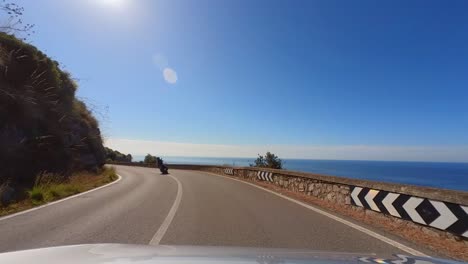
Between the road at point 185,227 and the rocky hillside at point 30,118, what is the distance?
6.06 metres

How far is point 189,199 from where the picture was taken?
49.9 ft

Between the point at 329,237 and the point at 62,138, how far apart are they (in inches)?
709

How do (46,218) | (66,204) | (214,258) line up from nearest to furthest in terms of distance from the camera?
(214,258), (46,218), (66,204)

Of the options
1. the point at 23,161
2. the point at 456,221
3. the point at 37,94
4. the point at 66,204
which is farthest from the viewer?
the point at 37,94

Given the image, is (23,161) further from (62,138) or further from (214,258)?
(214,258)

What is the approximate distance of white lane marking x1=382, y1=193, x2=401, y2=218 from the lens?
987 cm

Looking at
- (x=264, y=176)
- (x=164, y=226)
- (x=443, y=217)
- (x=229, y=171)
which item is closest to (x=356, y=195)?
(x=443, y=217)

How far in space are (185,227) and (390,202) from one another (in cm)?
473

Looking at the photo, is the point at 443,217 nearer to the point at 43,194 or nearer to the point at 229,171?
the point at 43,194

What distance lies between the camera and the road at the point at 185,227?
7465mm

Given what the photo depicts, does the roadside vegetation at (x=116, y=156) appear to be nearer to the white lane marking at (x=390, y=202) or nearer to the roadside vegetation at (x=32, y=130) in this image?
the roadside vegetation at (x=32, y=130)

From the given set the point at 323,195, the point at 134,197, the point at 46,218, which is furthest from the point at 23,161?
the point at 323,195

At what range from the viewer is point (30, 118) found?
20.1 meters

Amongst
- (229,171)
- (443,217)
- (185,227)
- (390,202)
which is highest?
(229,171)
